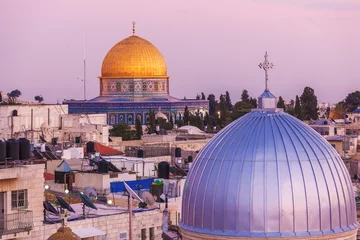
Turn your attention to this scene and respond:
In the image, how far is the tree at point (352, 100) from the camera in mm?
117812

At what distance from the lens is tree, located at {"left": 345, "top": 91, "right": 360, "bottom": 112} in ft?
387

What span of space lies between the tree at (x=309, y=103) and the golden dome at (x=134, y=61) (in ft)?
39.4

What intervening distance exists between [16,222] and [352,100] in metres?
96.8

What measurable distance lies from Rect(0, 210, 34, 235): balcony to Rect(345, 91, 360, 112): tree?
305 ft

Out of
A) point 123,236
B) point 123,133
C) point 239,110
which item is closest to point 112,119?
point 239,110

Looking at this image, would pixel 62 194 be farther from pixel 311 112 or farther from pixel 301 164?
pixel 311 112

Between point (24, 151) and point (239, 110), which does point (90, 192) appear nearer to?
point (24, 151)

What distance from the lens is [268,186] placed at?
745 inches

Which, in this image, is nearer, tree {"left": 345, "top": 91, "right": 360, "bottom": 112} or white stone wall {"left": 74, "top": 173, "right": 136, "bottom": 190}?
white stone wall {"left": 74, "top": 173, "right": 136, "bottom": 190}

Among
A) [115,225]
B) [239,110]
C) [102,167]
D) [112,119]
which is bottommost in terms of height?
[115,225]

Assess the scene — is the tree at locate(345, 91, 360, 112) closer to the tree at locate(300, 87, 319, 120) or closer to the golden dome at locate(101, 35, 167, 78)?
the tree at locate(300, 87, 319, 120)

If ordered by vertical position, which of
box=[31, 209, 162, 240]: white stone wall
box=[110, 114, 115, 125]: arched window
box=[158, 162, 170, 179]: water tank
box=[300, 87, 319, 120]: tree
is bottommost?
box=[31, 209, 162, 240]: white stone wall

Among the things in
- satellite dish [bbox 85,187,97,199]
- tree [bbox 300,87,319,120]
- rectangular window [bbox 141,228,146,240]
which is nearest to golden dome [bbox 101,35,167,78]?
tree [bbox 300,87,319,120]

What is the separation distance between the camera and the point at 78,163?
39.5 metres
